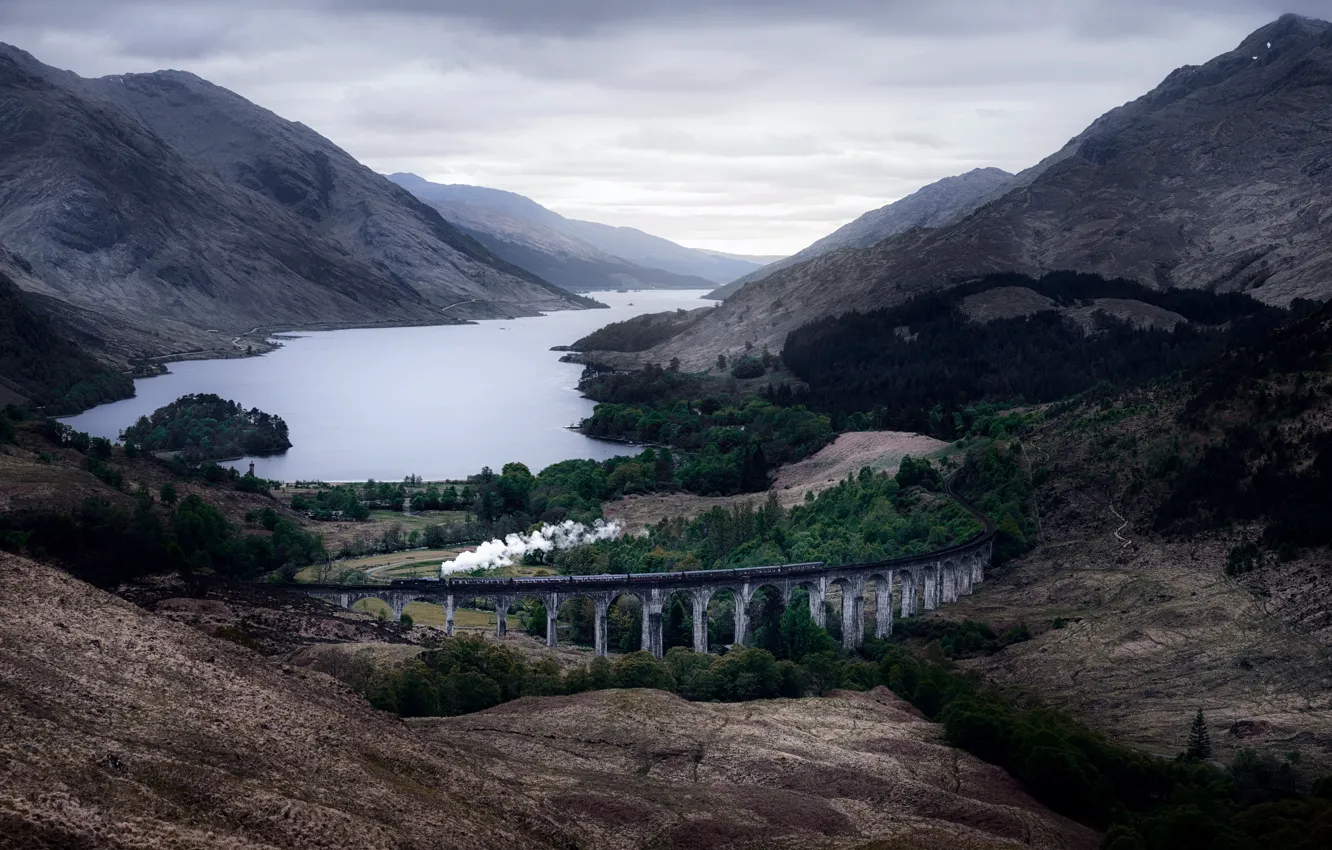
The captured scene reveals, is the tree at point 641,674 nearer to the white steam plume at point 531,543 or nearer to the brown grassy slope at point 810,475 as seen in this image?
the white steam plume at point 531,543

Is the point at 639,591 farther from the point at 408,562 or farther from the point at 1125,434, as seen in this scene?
the point at 1125,434

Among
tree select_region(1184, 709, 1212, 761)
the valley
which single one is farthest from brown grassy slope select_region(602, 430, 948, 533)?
tree select_region(1184, 709, 1212, 761)

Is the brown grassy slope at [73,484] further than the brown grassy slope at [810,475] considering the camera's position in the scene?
No

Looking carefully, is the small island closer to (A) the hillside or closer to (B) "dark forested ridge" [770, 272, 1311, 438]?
(B) "dark forested ridge" [770, 272, 1311, 438]

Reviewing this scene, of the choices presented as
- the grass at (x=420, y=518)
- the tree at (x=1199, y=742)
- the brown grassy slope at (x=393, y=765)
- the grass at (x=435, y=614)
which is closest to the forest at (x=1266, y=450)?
the tree at (x=1199, y=742)

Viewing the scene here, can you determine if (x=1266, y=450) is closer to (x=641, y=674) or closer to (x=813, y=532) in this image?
(x=813, y=532)

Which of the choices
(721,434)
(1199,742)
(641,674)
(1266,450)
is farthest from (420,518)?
(1199,742)
